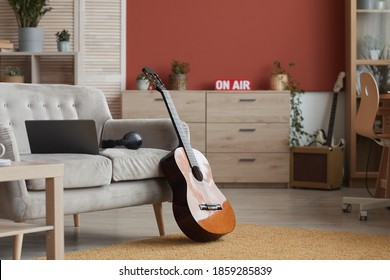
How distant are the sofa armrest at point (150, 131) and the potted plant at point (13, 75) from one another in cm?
273

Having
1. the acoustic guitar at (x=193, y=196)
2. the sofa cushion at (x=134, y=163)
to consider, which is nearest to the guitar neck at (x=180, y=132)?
the acoustic guitar at (x=193, y=196)

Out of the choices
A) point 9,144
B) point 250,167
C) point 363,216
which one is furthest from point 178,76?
point 9,144

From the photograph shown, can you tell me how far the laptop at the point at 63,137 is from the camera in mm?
3721

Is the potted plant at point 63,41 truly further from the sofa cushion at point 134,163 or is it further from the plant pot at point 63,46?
the sofa cushion at point 134,163

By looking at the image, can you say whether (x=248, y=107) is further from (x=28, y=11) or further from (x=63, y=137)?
(x=63, y=137)

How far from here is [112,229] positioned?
446 cm

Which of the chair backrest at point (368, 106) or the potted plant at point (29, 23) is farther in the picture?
the potted plant at point (29, 23)

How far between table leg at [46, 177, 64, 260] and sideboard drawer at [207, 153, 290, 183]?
375cm

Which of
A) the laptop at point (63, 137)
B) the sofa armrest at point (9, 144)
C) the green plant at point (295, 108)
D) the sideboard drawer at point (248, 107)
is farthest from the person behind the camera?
the green plant at point (295, 108)

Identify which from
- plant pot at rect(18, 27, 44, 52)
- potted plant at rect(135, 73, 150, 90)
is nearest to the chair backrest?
potted plant at rect(135, 73, 150, 90)

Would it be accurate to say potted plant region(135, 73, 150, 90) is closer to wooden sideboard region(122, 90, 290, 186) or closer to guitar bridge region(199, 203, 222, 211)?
wooden sideboard region(122, 90, 290, 186)

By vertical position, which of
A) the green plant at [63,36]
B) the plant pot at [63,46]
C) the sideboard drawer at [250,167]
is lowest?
the sideboard drawer at [250,167]

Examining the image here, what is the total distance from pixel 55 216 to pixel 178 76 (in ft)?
13.0

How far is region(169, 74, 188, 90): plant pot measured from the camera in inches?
272
